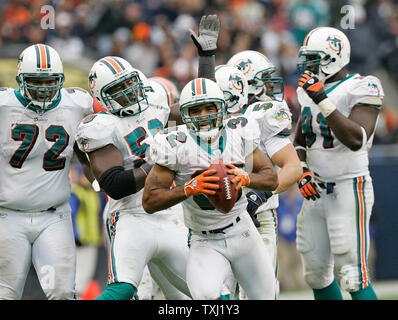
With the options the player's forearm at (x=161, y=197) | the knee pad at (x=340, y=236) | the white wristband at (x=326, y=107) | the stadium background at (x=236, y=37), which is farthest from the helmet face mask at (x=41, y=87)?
the stadium background at (x=236, y=37)

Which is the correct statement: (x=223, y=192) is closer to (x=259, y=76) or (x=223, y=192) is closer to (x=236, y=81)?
(x=236, y=81)

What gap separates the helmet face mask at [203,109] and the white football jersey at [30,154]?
43.0 inches

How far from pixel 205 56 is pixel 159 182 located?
1.35 meters

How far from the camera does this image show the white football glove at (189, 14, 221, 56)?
5398 millimetres

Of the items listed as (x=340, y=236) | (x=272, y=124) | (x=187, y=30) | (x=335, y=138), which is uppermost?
(x=272, y=124)

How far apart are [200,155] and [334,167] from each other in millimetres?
1604

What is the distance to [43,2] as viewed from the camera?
1159 centimetres

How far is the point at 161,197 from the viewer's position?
14.2 ft

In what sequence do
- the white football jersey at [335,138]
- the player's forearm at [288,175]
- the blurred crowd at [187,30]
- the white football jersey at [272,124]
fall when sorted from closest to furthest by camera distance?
the player's forearm at [288,175] → the white football jersey at [272,124] → the white football jersey at [335,138] → the blurred crowd at [187,30]

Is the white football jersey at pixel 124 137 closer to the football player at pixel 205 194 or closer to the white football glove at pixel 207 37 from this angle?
the football player at pixel 205 194

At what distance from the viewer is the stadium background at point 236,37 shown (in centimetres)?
966

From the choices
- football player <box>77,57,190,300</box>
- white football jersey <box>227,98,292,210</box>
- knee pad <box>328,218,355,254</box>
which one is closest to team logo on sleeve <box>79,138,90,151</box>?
football player <box>77,57,190,300</box>

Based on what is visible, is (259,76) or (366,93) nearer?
(366,93)

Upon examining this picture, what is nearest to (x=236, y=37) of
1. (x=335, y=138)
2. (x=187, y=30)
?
(x=187, y=30)
